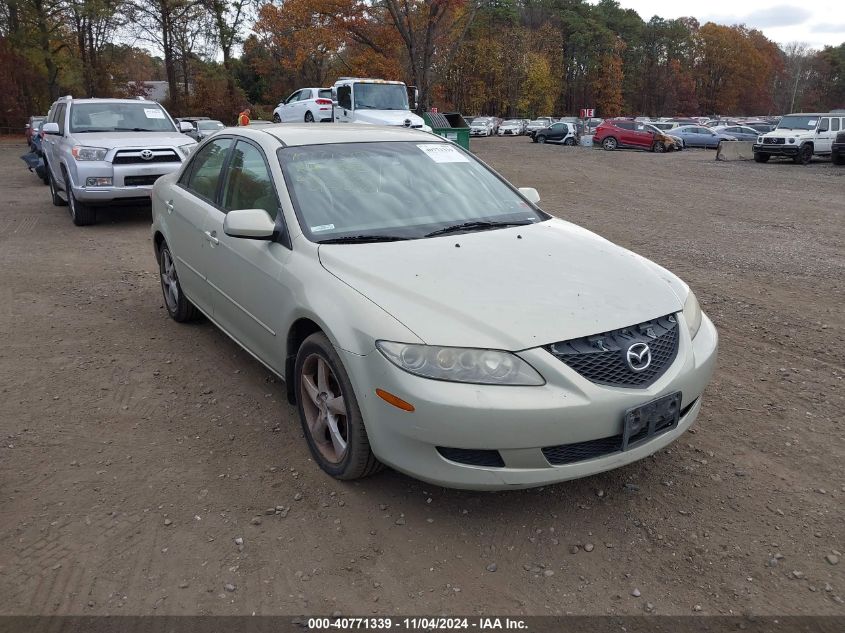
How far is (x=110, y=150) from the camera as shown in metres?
9.62

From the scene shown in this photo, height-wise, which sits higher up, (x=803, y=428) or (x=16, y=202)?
(x=16, y=202)

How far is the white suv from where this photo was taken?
25.7 meters

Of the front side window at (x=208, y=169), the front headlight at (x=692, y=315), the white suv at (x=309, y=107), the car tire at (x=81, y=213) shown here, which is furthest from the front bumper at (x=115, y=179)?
the white suv at (x=309, y=107)

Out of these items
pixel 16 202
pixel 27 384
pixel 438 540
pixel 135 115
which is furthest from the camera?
pixel 16 202

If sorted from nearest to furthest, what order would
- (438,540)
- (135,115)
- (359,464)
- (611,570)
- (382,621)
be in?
1. (382,621)
2. (611,570)
3. (438,540)
4. (359,464)
5. (135,115)

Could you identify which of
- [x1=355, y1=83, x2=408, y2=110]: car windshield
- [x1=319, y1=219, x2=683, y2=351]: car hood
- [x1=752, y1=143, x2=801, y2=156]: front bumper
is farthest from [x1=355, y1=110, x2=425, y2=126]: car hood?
[x1=319, y1=219, x2=683, y2=351]: car hood

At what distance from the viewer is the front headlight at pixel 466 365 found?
2.70 meters

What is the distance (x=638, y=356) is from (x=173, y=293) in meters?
4.00

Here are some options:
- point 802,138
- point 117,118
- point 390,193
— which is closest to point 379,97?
point 117,118

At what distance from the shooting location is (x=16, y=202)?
13.3 m

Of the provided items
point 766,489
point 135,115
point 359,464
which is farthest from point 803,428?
point 135,115

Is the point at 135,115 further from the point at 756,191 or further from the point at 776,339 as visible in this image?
the point at 756,191

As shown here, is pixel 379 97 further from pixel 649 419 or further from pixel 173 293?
pixel 649 419

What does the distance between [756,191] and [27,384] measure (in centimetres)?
1539
